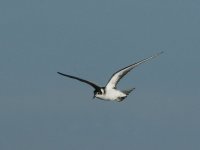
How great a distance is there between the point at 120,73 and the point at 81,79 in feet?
11.4

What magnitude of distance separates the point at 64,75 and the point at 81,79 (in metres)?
1.35

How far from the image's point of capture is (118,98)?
156 m

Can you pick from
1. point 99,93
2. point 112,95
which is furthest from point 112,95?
point 99,93

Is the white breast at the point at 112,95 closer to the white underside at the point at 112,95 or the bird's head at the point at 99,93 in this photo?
the white underside at the point at 112,95

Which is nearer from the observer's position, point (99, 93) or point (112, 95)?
point (112, 95)

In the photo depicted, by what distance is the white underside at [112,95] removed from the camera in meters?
156

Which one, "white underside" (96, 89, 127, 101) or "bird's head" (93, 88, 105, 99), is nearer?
"white underside" (96, 89, 127, 101)

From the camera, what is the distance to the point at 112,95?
156m

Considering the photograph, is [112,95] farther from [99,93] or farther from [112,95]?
[99,93]

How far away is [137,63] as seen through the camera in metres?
152

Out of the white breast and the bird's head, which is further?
the bird's head

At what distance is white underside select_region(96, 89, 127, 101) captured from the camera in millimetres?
156250

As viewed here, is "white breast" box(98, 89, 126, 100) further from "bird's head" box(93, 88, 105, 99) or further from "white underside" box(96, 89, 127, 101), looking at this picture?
"bird's head" box(93, 88, 105, 99)

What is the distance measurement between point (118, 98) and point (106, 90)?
111 centimetres
